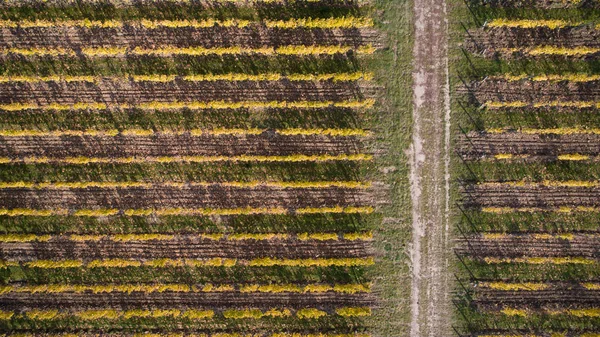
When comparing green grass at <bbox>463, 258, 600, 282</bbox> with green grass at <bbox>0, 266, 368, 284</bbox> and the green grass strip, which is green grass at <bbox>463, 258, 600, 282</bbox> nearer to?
green grass at <bbox>0, 266, 368, 284</bbox>

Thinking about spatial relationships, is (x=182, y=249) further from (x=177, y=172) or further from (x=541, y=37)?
(x=541, y=37)

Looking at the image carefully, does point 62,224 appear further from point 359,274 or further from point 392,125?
point 392,125

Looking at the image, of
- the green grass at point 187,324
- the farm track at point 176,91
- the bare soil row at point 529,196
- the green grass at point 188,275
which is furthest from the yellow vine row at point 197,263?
the farm track at point 176,91

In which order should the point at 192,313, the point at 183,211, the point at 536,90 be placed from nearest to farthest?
1. the point at 536,90
2. the point at 183,211
3. the point at 192,313

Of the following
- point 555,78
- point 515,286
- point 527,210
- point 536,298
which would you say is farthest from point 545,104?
point 536,298

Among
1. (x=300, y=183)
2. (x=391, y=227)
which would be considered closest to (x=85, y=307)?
(x=300, y=183)
